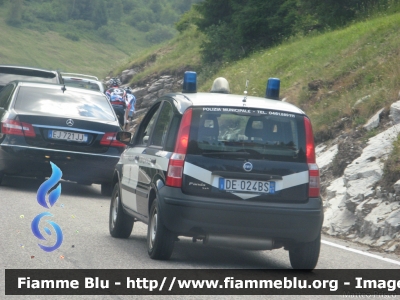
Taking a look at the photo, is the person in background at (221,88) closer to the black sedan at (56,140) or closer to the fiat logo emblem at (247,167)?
the fiat logo emblem at (247,167)

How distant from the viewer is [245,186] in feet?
26.1

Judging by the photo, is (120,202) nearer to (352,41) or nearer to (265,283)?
(265,283)

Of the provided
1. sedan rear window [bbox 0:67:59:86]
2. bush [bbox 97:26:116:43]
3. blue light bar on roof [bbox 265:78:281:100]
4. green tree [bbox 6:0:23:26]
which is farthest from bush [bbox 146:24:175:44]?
blue light bar on roof [bbox 265:78:281:100]

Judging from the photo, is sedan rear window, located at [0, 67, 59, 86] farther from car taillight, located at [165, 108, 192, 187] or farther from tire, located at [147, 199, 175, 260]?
car taillight, located at [165, 108, 192, 187]

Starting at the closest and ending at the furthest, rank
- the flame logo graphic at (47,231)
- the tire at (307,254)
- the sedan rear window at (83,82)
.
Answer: the tire at (307,254) → the flame logo graphic at (47,231) → the sedan rear window at (83,82)

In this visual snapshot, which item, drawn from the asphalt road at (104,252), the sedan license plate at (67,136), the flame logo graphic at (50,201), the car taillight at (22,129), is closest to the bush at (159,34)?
the sedan license plate at (67,136)

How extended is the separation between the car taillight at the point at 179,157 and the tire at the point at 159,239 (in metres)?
0.30

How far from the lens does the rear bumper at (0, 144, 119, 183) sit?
525 inches

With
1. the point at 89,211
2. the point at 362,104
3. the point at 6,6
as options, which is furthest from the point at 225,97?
the point at 6,6

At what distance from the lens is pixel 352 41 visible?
75.6ft

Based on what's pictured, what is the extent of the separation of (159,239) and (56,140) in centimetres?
569

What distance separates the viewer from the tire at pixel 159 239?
26.5ft

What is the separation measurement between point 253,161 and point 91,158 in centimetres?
595

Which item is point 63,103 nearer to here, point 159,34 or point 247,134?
point 247,134
